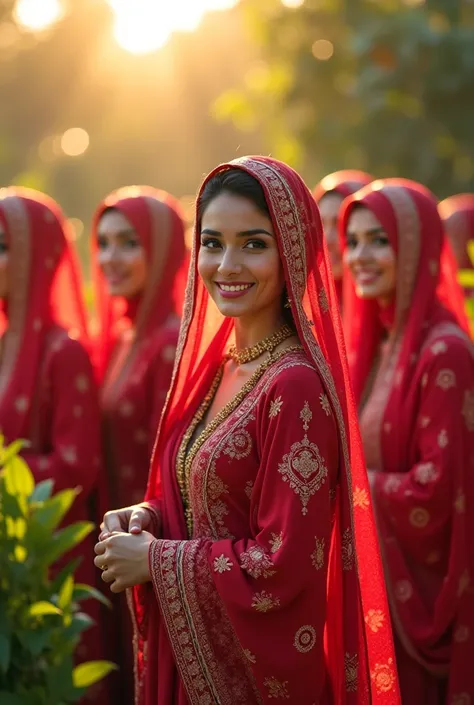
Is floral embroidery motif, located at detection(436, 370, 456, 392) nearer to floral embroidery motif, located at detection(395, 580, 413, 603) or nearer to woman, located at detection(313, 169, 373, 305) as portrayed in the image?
floral embroidery motif, located at detection(395, 580, 413, 603)

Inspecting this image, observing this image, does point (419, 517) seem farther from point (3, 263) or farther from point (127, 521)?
point (3, 263)

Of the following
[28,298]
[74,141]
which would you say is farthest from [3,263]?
A: [74,141]

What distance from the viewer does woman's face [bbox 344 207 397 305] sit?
13.8 feet

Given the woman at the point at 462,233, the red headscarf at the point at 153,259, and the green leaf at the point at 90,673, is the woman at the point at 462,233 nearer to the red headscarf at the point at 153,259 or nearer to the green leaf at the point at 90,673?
the red headscarf at the point at 153,259

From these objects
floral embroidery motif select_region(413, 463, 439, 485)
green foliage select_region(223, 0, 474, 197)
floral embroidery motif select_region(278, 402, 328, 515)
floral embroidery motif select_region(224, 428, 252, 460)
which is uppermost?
green foliage select_region(223, 0, 474, 197)

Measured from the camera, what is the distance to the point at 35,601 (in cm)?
342

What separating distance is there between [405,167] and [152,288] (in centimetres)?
822

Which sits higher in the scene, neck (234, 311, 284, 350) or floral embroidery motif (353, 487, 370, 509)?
neck (234, 311, 284, 350)

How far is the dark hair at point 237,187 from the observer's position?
8.52ft

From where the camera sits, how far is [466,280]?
15.8ft

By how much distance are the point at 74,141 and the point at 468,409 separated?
3374 cm

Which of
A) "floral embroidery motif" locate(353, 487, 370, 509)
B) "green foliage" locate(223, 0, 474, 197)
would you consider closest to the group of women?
"floral embroidery motif" locate(353, 487, 370, 509)

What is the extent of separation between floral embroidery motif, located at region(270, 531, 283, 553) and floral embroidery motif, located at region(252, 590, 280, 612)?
0.36 feet

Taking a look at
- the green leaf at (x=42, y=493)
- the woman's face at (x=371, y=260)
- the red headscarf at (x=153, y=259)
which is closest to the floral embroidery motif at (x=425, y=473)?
the woman's face at (x=371, y=260)
